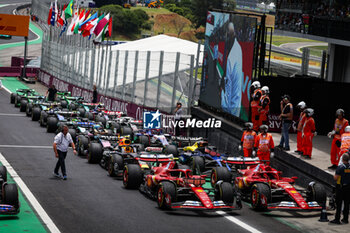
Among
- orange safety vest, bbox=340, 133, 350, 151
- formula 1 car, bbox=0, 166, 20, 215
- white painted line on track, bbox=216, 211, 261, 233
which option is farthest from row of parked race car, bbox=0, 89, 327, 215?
formula 1 car, bbox=0, 166, 20, 215

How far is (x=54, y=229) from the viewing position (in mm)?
14242

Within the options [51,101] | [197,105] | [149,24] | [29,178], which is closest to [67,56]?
[51,101]

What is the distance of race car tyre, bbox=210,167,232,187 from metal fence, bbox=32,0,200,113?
11.2 m

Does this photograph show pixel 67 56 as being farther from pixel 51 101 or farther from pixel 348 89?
pixel 348 89

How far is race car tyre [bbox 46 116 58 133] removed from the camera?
28.8 metres

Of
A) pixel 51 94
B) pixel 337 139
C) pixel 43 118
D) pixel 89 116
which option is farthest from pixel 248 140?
pixel 51 94

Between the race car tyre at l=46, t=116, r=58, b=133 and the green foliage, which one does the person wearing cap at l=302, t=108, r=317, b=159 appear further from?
the green foliage

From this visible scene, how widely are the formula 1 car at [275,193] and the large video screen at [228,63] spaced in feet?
25.3

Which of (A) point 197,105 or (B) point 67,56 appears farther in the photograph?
(B) point 67,56

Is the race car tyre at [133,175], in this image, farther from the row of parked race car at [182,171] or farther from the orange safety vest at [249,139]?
the orange safety vest at [249,139]

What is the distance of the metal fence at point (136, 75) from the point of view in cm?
3109

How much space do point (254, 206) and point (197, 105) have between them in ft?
49.1

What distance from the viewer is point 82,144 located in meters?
23.4

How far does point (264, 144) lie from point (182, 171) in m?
4.06
